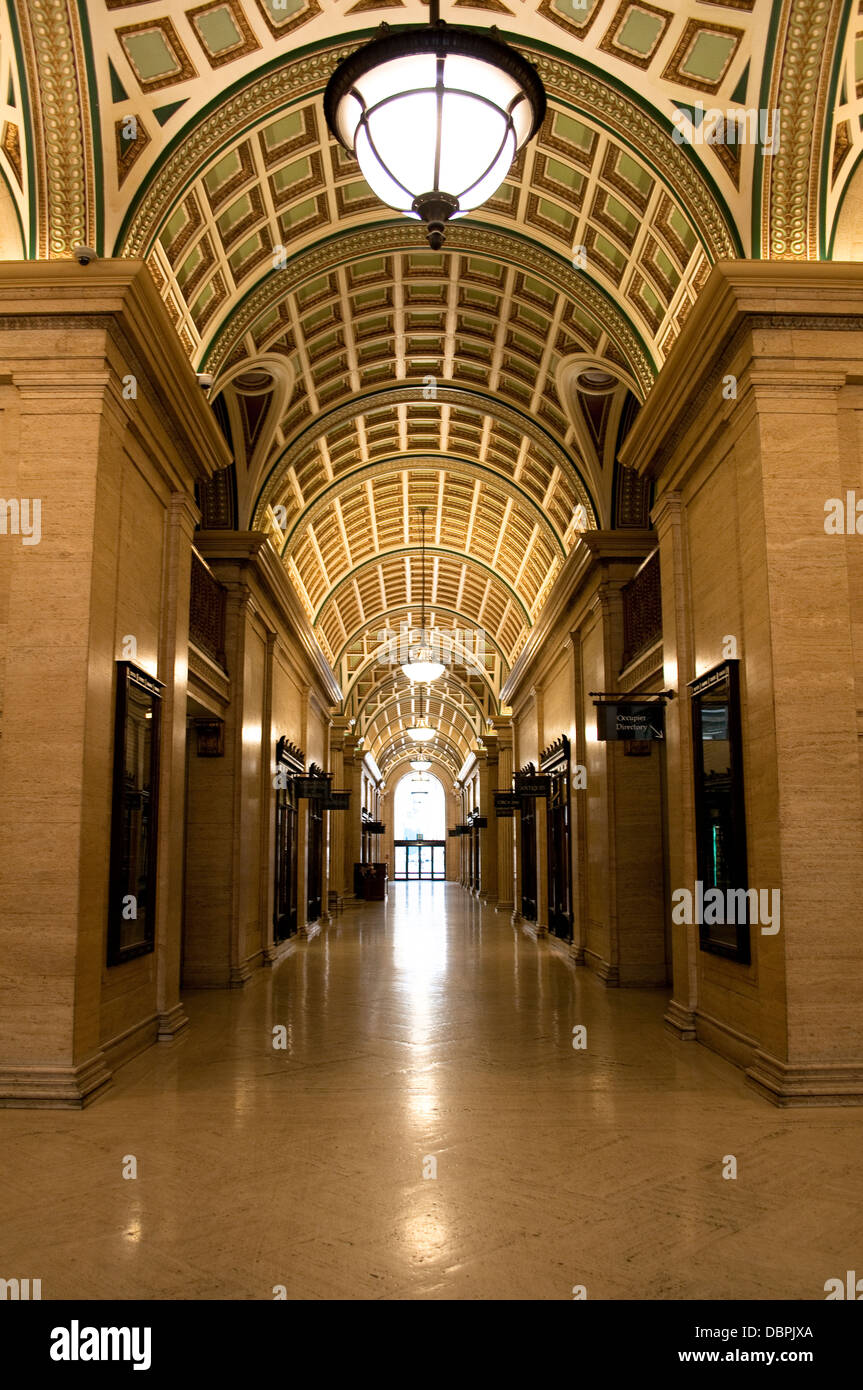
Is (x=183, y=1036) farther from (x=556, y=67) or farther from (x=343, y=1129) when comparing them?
(x=556, y=67)

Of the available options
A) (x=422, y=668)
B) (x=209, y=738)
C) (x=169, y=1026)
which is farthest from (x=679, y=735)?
(x=422, y=668)

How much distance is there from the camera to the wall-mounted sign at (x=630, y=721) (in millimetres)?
9328

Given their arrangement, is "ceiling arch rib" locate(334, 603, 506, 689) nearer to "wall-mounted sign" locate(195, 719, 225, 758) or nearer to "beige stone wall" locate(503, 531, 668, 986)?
"beige stone wall" locate(503, 531, 668, 986)

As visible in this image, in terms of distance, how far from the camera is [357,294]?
1234 centimetres

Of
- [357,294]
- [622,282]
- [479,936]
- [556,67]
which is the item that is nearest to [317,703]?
[479,936]

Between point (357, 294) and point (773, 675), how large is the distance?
8136 millimetres

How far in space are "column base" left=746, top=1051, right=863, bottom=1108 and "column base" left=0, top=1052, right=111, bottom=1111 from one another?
14.8 feet

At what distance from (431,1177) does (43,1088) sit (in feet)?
9.29

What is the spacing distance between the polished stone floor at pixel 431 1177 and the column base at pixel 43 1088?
13cm

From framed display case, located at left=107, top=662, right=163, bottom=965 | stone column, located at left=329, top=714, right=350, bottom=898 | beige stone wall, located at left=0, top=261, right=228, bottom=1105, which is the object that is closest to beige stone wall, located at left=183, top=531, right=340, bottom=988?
framed display case, located at left=107, top=662, right=163, bottom=965

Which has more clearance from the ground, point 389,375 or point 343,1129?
point 389,375

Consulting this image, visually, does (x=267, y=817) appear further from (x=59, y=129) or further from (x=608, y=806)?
(x=59, y=129)

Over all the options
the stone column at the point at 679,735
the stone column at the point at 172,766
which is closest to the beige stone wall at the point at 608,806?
the stone column at the point at 679,735

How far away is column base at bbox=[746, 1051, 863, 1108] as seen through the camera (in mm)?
6234
